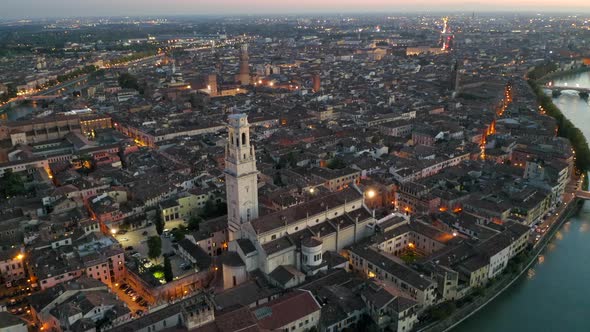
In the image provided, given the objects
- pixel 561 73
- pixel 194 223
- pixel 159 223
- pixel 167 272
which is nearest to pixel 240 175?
pixel 167 272

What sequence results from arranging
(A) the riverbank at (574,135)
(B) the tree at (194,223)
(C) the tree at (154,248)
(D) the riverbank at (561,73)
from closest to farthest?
(C) the tree at (154,248), (B) the tree at (194,223), (A) the riverbank at (574,135), (D) the riverbank at (561,73)

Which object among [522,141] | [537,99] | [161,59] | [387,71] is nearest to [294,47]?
[161,59]

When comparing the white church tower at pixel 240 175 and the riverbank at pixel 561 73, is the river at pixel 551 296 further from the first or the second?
the riverbank at pixel 561 73

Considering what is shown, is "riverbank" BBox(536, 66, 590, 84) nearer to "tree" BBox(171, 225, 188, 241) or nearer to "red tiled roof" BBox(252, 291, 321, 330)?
"tree" BBox(171, 225, 188, 241)

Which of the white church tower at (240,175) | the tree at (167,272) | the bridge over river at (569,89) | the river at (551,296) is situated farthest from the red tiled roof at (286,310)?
the bridge over river at (569,89)

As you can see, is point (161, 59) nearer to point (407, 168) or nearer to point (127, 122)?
point (127, 122)

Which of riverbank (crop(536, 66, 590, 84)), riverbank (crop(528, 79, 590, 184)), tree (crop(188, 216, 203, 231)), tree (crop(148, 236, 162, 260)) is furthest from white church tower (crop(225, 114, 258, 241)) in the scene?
riverbank (crop(536, 66, 590, 84))

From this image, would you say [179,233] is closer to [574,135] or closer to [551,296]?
[551,296]
